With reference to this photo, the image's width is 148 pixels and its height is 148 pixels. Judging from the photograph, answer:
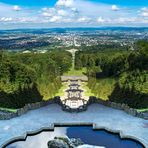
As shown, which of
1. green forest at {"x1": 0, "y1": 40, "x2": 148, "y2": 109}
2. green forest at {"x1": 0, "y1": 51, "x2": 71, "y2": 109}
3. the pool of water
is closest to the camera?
the pool of water

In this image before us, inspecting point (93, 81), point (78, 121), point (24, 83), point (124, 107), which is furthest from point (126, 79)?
point (78, 121)

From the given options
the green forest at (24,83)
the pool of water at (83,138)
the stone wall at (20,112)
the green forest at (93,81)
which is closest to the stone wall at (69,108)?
the stone wall at (20,112)

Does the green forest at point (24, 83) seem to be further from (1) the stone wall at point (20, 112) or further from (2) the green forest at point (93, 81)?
(1) the stone wall at point (20, 112)

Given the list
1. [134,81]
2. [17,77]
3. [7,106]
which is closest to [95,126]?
[7,106]

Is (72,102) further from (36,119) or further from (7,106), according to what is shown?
(36,119)

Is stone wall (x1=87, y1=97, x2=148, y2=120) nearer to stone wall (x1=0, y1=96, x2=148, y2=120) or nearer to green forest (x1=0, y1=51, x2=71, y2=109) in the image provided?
stone wall (x1=0, y1=96, x2=148, y2=120)

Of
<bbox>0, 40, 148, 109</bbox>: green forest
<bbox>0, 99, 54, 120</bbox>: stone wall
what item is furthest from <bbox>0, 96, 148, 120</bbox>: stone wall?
<bbox>0, 40, 148, 109</bbox>: green forest

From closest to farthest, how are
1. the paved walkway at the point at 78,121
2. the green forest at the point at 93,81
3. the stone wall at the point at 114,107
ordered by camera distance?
the paved walkway at the point at 78,121 < the stone wall at the point at 114,107 < the green forest at the point at 93,81
